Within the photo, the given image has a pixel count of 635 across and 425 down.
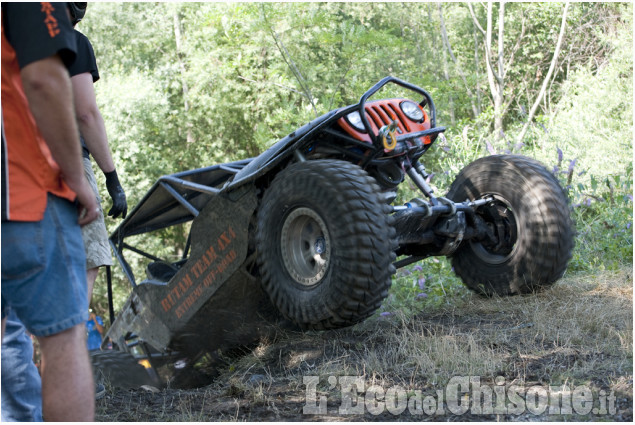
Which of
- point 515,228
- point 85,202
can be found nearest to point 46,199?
point 85,202

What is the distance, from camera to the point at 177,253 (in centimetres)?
2112

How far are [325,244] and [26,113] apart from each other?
204cm

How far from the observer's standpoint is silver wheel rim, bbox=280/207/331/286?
384cm

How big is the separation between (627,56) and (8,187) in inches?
570

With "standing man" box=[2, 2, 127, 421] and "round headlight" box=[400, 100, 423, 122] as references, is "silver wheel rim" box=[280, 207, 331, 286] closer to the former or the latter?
"standing man" box=[2, 2, 127, 421]

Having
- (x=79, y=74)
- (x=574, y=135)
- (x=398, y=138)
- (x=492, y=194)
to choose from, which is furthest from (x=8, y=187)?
(x=574, y=135)

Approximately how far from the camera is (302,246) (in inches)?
154

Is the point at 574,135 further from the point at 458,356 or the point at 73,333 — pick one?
the point at 73,333

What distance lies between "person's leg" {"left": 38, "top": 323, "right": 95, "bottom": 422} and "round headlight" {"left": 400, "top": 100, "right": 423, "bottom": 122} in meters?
2.92

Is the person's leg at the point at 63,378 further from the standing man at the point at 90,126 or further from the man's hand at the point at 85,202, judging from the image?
the standing man at the point at 90,126

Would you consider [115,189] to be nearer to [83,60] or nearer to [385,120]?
[83,60]

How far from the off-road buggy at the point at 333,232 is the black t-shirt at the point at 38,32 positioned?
6.18 feet

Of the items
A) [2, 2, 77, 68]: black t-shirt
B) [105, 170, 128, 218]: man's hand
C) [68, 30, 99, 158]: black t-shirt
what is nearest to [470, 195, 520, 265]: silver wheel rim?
[105, 170, 128, 218]: man's hand

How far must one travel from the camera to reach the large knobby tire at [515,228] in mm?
4473
